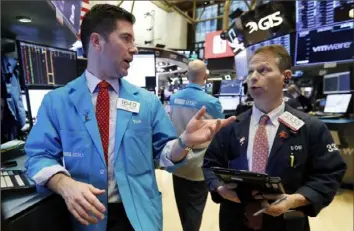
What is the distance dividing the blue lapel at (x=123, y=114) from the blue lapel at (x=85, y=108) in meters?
0.08

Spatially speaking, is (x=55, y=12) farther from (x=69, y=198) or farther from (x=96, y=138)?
(x=69, y=198)

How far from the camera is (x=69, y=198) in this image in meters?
1.06

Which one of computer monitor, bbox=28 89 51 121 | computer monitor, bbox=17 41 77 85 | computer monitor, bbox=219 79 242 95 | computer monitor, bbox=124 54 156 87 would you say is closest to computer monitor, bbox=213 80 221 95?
computer monitor, bbox=219 79 242 95

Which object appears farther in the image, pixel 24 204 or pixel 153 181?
pixel 153 181

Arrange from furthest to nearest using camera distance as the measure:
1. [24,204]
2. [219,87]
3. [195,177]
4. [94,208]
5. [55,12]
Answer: [219,87] < [195,177] < [55,12] < [24,204] < [94,208]

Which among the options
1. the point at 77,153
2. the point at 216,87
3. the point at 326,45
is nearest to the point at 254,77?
the point at 77,153

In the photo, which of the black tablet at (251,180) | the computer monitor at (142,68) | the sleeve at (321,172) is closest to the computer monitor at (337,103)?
the computer monitor at (142,68)

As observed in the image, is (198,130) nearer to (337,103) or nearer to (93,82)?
(93,82)

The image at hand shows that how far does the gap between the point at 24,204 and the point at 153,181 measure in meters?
0.54

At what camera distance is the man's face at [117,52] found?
1349 mm

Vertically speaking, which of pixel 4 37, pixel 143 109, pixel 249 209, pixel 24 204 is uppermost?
pixel 4 37

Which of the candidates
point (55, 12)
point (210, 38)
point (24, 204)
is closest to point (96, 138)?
point (24, 204)

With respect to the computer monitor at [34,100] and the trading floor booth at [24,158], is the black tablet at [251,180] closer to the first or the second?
the trading floor booth at [24,158]

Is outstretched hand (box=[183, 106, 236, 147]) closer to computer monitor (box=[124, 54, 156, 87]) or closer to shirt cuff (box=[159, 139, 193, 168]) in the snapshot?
shirt cuff (box=[159, 139, 193, 168])
